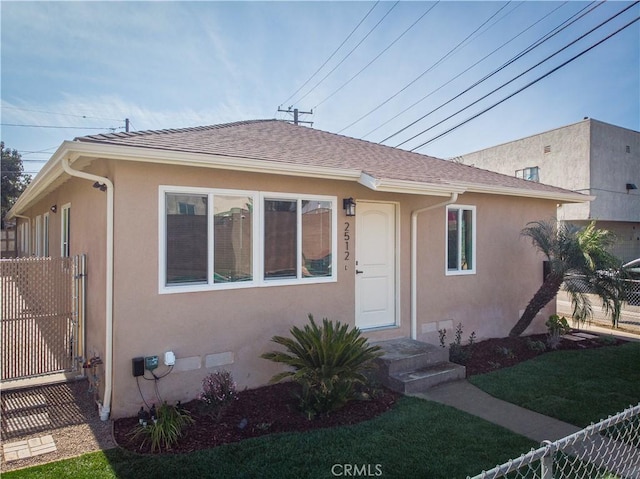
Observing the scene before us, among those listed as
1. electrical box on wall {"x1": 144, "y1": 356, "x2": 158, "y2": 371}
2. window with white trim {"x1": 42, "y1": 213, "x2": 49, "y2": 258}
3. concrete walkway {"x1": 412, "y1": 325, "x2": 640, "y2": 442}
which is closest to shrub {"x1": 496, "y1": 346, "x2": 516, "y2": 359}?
concrete walkway {"x1": 412, "y1": 325, "x2": 640, "y2": 442}

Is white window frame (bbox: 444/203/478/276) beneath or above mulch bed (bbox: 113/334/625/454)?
above

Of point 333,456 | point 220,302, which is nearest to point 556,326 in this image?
point 333,456

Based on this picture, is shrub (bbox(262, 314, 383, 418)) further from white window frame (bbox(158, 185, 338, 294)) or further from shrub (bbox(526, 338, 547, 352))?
shrub (bbox(526, 338, 547, 352))

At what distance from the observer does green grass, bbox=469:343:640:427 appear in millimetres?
→ 4965

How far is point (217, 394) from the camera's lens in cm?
471

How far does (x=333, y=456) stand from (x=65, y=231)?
733 centimetres

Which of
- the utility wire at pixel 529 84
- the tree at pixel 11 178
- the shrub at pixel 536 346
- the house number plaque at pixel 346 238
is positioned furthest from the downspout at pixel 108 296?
the tree at pixel 11 178

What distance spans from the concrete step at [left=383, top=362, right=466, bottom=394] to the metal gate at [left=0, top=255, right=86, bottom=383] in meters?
4.61

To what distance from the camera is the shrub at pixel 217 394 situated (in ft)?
15.3

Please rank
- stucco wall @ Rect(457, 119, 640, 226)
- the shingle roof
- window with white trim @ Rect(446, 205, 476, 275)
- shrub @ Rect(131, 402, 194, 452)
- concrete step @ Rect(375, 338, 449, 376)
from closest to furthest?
shrub @ Rect(131, 402, 194, 452)
the shingle roof
concrete step @ Rect(375, 338, 449, 376)
window with white trim @ Rect(446, 205, 476, 275)
stucco wall @ Rect(457, 119, 640, 226)

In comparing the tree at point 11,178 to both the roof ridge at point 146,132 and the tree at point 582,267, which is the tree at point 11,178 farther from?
the tree at point 582,267

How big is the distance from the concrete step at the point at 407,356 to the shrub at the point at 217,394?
2.28 meters

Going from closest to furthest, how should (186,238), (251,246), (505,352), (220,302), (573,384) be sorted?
1. (186,238)
2. (220,302)
3. (251,246)
4. (573,384)
5. (505,352)

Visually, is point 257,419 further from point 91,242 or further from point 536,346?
point 536,346
